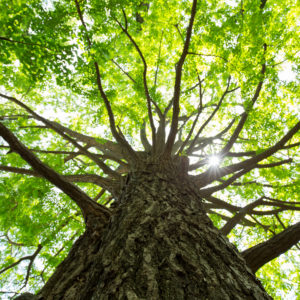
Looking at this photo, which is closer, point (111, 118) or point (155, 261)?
point (155, 261)

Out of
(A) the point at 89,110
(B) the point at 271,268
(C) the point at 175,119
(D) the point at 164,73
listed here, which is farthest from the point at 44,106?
(B) the point at 271,268

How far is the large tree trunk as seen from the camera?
102 cm

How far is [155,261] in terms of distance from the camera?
3.92ft

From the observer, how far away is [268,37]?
3.59 meters

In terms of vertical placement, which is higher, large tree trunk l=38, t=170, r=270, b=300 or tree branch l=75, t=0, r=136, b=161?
tree branch l=75, t=0, r=136, b=161

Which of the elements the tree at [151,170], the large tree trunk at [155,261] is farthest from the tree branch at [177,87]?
the large tree trunk at [155,261]

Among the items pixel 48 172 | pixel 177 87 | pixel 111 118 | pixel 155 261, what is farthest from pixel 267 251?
pixel 111 118

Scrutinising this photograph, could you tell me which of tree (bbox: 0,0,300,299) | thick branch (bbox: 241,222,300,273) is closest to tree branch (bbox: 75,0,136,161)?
tree (bbox: 0,0,300,299)

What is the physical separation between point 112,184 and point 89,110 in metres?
4.03

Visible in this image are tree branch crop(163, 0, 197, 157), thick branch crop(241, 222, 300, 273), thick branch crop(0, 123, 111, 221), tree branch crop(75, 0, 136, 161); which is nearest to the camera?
thick branch crop(241, 222, 300, 273)

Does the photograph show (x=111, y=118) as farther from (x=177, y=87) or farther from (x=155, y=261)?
(x=155, y=261)

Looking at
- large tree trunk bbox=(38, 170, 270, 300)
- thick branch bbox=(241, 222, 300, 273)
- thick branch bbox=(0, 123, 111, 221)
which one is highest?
thick branch bbox=(0, 123, 111, 221)

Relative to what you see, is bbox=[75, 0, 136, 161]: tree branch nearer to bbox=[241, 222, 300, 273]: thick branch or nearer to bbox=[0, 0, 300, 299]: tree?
bbox=[0, 0, 300, 299]: tree

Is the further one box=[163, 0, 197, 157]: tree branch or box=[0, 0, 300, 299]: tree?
box=[163, 0, 197, 157]: tree branch
